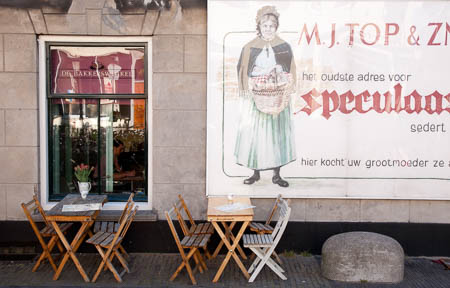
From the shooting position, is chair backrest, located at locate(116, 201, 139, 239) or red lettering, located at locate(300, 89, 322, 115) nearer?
chair backrest, located at locate(116, 201, 139, 239)

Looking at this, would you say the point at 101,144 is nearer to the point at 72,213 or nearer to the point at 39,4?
the point at 72,213

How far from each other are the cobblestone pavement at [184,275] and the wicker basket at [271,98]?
2354 mm

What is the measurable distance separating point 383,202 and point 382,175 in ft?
1.46

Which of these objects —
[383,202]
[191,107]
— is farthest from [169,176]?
[383,202]

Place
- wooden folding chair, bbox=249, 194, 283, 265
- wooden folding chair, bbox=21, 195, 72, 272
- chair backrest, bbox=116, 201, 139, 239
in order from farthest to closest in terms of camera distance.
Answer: wooden folding chair, bbox=249, 194, 283, 265 < wooden folding chair, bbox=21, 195, 72, 272 < chair backrest, bbox=116, 201, 139, 239

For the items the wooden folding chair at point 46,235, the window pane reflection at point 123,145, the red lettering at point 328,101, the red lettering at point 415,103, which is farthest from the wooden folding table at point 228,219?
the red lettering at point 415,103

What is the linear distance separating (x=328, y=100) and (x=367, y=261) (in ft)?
8.21

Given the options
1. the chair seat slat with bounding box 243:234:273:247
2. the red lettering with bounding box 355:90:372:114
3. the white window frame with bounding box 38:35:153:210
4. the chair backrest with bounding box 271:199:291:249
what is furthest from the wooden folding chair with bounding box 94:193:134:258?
the red lettering with bounding box 355:90:372:114

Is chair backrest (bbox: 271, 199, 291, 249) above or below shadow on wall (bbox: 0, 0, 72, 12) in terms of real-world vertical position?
below

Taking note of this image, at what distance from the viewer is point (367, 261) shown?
5711mm

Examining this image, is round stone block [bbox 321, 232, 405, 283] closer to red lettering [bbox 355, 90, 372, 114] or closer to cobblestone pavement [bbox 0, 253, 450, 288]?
cobblestone pavement [bbox 0, 253, 450, 288]

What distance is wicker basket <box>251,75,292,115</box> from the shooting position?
680 cm

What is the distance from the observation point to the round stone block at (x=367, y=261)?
5.70 meters

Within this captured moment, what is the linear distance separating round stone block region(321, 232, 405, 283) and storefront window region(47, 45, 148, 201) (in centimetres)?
325
